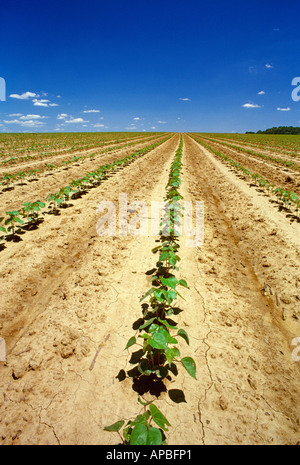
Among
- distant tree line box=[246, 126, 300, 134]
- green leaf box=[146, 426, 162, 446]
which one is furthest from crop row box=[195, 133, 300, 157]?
distant tree line box=[246, 126, 300, 134]

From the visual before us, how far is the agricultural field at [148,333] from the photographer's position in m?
1.99

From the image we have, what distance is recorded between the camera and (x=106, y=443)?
73.0 inches

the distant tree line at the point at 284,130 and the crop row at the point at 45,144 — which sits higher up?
the distant tree line at the point at 284,130

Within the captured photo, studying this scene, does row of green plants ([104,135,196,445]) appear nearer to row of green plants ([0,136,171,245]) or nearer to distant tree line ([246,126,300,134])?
row of green plants ([0,136,171,245])

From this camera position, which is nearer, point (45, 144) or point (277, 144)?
point (45, 144)

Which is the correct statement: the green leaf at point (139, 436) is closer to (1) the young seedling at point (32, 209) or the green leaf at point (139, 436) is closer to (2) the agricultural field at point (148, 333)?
(2) the agricultural field at point (148, 333)

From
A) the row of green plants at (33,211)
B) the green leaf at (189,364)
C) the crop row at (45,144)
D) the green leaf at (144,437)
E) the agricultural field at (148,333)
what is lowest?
the agricultural field at (148,333)

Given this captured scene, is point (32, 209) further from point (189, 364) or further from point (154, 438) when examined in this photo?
point (154, 438)

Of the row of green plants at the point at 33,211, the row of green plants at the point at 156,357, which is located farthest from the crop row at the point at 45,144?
the row of green plants at the point at 156,357

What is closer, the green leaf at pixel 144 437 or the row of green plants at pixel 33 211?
the green leaf at pixel 144 437

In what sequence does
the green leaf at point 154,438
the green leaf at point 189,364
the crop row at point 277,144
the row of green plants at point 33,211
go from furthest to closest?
1. the crop row at point 277,144
2. the row of green plants at point 33,211
3. the green leaf at point 189,364
4. the green leaf at point 154,438

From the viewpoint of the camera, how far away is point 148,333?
2.80m

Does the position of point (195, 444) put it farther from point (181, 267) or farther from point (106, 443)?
point (181, 267)

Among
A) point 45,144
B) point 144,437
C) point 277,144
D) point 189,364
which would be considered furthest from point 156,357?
point 277,144
